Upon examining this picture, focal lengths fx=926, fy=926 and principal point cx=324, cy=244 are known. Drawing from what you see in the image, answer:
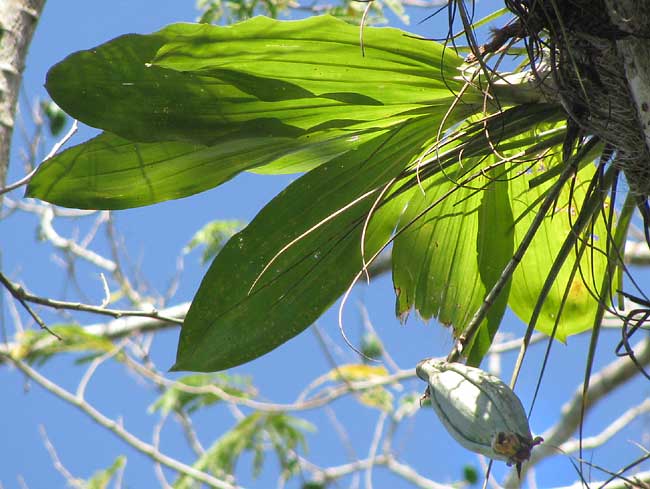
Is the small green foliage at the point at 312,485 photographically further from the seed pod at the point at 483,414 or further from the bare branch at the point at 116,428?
the seed pod at the point at 483,414

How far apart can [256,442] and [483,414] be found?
407cm

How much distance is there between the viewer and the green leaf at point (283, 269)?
1.33 metres

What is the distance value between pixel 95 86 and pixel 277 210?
1.03 ft

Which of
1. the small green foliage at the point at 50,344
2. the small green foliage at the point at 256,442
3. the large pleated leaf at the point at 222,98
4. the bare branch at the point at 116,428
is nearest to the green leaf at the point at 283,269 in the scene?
the large pleated leaf at the point at 222,98

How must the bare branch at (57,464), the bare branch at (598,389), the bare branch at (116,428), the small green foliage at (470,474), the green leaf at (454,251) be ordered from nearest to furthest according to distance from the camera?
1. the green leaf at (454,251)
2. the bare branch at (598,389)
3. the bare branch at (116,428)
4. the bare branch at (57,464)
5. the small green foliage at (470,474)

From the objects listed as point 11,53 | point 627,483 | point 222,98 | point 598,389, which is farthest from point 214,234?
point 627,483

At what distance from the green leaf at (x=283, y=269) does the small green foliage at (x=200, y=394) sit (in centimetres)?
352


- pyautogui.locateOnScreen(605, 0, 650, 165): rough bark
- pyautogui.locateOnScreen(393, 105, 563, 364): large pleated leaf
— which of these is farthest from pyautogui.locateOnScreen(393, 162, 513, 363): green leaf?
pyautogui.locateOnScreen(605, 0, 650, 165): rough bark

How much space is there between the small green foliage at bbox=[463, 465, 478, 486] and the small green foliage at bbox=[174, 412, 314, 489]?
83cm

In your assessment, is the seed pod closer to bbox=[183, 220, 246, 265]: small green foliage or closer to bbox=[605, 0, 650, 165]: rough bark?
bbox=[605, 0, 650, 165]: rough bark

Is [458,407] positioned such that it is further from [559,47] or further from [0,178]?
[0,178]

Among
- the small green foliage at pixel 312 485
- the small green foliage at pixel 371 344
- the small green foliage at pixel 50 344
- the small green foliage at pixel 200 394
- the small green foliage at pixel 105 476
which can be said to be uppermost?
the small green foliage at pixel 50 344

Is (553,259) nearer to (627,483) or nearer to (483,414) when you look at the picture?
(627,483)

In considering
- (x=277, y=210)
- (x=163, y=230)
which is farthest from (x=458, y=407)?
(x=163, y=230)
